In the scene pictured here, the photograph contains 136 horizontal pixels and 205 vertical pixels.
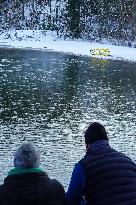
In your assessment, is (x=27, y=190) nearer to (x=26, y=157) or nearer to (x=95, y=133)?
(x=26, y=157)

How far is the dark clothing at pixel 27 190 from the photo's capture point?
19.0 ft

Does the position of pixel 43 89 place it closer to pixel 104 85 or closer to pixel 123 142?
pixel 104 85

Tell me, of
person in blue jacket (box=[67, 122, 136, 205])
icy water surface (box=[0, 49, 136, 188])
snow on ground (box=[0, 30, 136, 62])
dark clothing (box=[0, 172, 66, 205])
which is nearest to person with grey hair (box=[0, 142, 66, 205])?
dark clothing (box=[0, 172, 66, 205])

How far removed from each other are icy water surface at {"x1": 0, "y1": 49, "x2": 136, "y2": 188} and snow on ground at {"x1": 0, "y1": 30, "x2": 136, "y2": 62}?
38.9 ft

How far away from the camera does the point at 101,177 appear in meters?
6.37

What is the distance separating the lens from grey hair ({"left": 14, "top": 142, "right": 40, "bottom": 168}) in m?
5.81

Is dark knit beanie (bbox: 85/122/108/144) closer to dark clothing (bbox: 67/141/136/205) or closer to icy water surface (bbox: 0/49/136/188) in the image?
dark clothing (bbox: 67/141/136/205)

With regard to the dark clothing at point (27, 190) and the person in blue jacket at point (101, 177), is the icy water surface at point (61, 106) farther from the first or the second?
the dark clothing at point (27, 190)

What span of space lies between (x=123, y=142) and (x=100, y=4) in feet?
227

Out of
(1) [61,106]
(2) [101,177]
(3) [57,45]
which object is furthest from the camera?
(3) [57,45]

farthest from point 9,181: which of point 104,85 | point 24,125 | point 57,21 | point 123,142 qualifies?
point 57,21

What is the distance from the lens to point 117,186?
20.7ft

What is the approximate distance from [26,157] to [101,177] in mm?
1086

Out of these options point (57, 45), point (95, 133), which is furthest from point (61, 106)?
point (57, 45)
